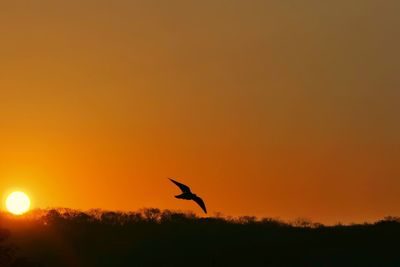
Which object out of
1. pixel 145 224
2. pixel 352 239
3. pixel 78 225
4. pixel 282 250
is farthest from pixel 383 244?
pixel 78 225

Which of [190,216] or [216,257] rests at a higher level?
[190,216]

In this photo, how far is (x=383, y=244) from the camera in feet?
164

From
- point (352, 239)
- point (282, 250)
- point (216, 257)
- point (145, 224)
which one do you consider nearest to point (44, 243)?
point (145, 224)

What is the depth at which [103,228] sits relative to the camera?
5069 centimetres

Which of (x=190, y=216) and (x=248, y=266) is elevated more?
(x=190, y=216)

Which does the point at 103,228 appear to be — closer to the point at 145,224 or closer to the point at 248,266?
the point at 145,224

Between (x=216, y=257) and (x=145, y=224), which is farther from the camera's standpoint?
(x=145, y=224)

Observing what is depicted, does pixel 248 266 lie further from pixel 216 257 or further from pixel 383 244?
pixel 383 244

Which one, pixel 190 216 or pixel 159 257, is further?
pixel 190 216

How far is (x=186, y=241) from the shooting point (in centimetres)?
4925

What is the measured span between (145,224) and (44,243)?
527 cm

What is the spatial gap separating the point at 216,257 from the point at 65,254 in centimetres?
717

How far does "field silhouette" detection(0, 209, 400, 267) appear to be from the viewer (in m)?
47.7

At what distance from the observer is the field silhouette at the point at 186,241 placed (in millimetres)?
47656
